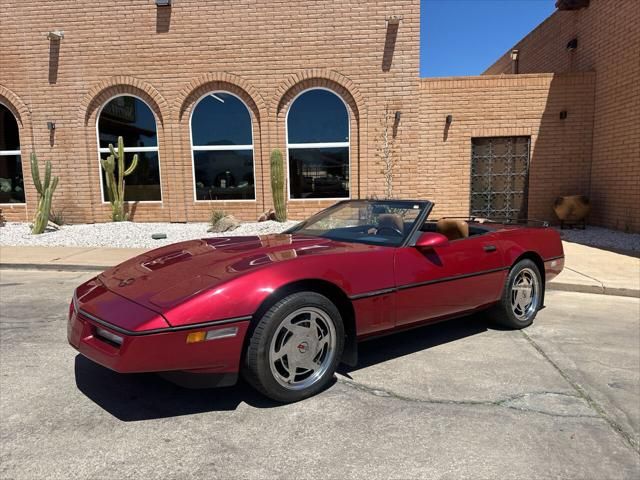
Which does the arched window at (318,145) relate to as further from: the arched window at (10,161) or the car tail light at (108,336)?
the car tail light at (108,336)

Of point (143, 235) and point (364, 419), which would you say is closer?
point (364, 419)

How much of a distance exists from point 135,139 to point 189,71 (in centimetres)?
238

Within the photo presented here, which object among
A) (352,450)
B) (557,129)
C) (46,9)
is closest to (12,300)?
(352,450)

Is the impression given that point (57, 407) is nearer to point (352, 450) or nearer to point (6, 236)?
point (352, 450)

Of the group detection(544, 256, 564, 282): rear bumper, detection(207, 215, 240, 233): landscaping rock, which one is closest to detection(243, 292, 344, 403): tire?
detection(544, 256, 564, 282): rear bumper

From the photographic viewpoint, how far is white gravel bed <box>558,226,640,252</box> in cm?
938

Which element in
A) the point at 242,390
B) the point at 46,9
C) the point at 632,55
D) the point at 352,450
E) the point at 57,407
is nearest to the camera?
the point at 352,450

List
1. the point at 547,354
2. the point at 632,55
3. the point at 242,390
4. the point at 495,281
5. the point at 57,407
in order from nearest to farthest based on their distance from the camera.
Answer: the point at 57,407
the point at 242,390
the point at 547,354
the point at 495,281
the point at 632,55

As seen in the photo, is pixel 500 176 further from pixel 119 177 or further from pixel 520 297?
pixel 119 177

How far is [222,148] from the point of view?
12406 millimetres

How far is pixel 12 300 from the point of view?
5.77 m

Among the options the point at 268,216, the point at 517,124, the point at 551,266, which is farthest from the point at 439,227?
the point at 517,124

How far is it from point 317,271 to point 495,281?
6.55ft

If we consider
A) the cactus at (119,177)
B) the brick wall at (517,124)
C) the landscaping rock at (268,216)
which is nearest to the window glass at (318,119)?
the landscaping rock at (268,216)
